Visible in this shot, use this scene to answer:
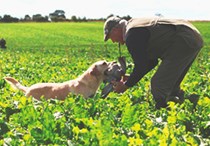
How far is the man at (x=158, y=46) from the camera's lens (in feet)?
22.2

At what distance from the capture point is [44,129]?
491 cm

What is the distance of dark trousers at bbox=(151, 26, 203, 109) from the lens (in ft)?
23.8

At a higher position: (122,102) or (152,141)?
(152,141)

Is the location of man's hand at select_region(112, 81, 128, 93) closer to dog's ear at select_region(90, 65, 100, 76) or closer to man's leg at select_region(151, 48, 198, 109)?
man's leg at select_region(151, 48, 198, 109)

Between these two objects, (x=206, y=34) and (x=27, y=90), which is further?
(x=206, y=34)

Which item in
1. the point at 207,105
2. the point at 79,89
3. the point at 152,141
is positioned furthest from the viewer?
the point at 79,89

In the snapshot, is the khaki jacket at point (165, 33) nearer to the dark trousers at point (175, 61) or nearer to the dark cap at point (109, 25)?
the dark trousers at point (175, 61)

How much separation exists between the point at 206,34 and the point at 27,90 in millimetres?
45503

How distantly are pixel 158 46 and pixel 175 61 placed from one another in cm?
37

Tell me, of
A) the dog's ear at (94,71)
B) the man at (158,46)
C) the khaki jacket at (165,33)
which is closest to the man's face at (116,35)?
the man at (158,46)

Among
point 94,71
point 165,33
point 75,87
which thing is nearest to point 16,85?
point 75,87

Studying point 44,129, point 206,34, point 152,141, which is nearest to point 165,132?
point 152,141

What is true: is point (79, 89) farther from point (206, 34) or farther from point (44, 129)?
point (206, 34)

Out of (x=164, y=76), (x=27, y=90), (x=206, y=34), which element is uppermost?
(x=164, y=76)
